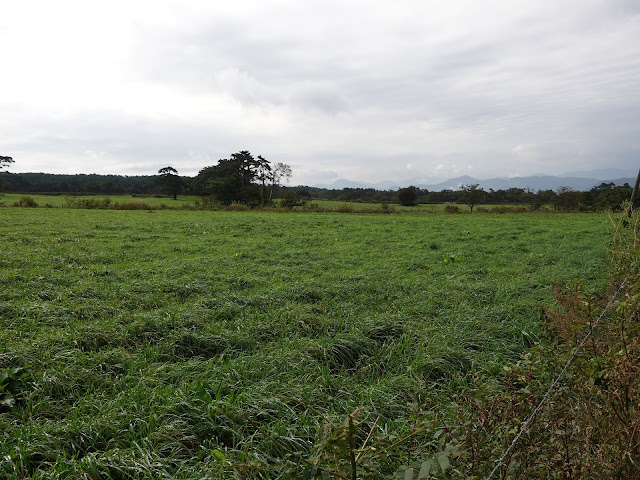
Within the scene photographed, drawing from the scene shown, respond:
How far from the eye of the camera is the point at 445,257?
34.5ft

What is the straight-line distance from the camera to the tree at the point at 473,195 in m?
52.9

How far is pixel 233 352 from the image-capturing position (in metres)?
4.42

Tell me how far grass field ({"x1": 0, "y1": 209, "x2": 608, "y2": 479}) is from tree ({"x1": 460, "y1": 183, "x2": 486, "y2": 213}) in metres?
46.4

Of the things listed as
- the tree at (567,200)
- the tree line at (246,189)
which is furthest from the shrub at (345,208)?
the tree at (567,200)

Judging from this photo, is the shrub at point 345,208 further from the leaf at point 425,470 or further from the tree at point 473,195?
the leaf at point 425,470

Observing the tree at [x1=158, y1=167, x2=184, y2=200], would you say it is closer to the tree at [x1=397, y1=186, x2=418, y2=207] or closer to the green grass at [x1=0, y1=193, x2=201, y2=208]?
the green grass at [x1=0, y1=193, x2=201, y2=208]

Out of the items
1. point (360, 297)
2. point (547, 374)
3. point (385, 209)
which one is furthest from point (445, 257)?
point (385, 209)

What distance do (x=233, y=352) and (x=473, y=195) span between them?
181 ft

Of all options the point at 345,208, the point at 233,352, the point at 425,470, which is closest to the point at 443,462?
the point at 425,470

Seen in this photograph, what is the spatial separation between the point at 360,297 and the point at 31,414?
5047 mm

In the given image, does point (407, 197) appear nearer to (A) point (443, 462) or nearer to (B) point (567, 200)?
(B) point (567, 200)

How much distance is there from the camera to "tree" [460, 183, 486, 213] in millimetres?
52938

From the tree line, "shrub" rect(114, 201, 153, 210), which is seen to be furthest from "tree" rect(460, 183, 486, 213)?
"shrub" rect(114, 201, 153, 210)

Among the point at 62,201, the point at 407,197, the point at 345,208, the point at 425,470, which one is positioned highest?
the point at 407,197
